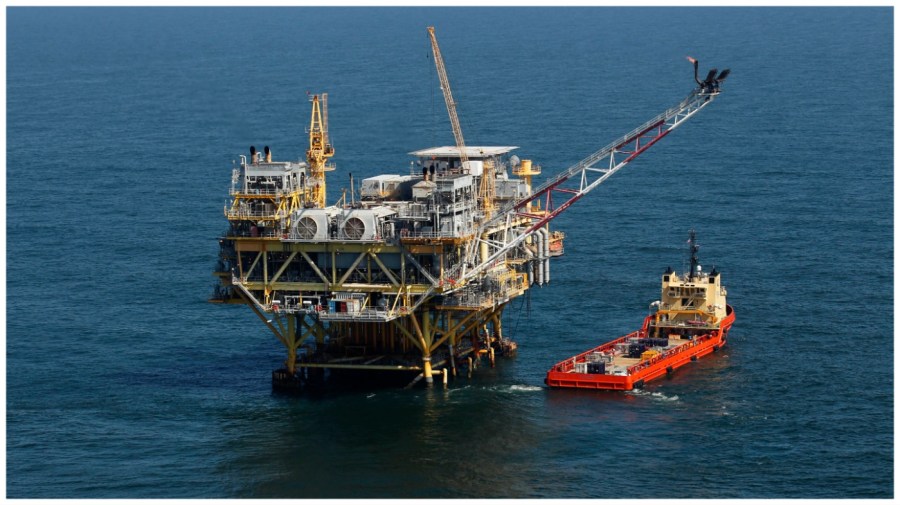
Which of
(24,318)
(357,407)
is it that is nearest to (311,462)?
(357,407)

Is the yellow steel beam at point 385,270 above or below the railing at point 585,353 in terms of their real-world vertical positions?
above

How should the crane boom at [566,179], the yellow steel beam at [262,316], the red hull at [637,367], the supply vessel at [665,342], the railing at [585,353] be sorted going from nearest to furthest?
1. the crane boom at [566,179]
2. the red hull at [637,367]
3. the supply vessel at [665,342]
4. the yellow steel beam at [262,316]
5. the railing at [585,353]

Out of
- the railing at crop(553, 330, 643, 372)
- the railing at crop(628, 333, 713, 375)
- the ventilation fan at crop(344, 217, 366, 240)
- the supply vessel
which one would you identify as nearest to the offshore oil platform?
the ventilation fan at crop(344, 217, 366, 240)

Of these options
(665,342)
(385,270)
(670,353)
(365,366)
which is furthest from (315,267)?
(665,342)

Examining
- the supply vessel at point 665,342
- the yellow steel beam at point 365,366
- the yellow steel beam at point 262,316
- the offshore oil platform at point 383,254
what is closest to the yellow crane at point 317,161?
the offshore oil platform at point 383,254

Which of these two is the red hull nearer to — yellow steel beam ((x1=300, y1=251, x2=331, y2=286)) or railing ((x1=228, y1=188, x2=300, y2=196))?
yellow steel beam ((x1=300, y1=251, x2=331, y2=286))

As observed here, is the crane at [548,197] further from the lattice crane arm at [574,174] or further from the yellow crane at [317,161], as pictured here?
the yellow crane at [317,161]
